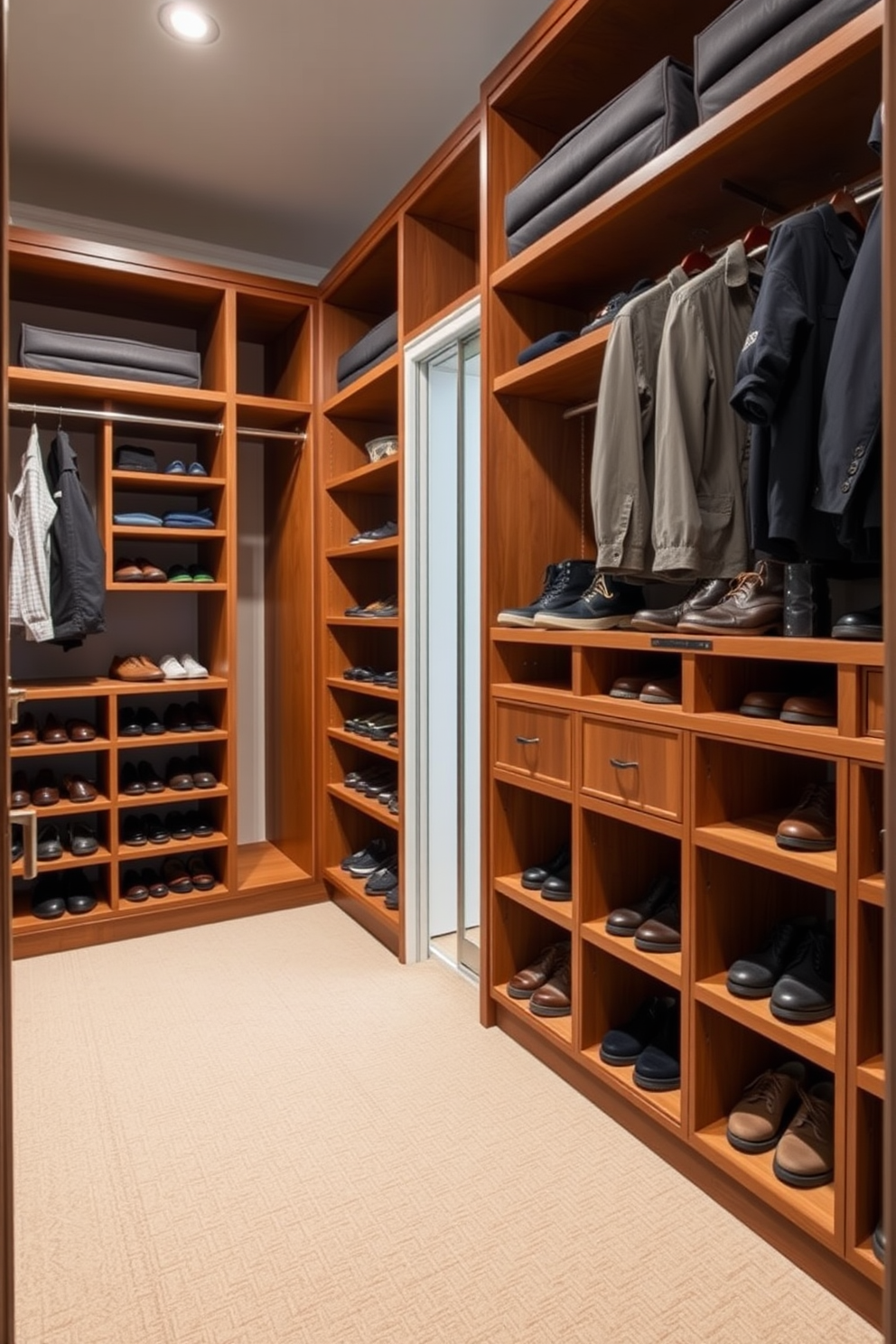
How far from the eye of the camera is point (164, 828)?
3.34 metres

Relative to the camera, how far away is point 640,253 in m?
2.14

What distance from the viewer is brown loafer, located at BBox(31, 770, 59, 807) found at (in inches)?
118

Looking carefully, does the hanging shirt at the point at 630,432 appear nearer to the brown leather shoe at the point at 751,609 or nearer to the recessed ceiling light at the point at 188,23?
the brown leather shoe at the point at 751,609

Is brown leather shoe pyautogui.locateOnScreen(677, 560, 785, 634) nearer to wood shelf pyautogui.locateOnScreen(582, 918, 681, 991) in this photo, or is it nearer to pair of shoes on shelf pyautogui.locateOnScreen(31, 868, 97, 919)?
wood shelf pyautogui.locateOnScreen(582, 918, 681, 991)

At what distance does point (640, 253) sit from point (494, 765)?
1443mm

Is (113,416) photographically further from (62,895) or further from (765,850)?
(765,850)

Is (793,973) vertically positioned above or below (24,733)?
below

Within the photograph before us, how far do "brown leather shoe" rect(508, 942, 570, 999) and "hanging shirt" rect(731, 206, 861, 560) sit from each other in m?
1.38

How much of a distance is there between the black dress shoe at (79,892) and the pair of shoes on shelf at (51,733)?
1.91 ft

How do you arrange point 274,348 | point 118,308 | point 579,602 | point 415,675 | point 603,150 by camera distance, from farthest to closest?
point 274,348, point 118,308, point 415,675, point 579,602, point 603,150

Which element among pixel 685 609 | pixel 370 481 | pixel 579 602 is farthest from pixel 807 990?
pixel 370 481

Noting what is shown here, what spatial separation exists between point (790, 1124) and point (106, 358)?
3.24m

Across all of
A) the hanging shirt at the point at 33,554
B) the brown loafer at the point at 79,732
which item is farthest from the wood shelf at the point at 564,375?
the brown loafer at the point at 79,732

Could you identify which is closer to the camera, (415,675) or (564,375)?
(564,375)
